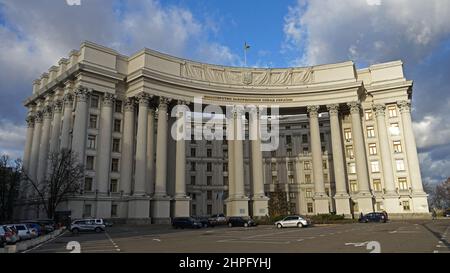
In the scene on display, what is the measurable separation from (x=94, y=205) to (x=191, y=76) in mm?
25800

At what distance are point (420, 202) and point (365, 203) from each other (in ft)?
27.4

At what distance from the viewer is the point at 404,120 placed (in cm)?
6303

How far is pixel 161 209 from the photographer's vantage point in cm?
5519

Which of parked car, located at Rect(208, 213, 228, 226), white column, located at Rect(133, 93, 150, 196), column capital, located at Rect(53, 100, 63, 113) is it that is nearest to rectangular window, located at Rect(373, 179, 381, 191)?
parked car, located at Rect(208, 213, 228, 226)

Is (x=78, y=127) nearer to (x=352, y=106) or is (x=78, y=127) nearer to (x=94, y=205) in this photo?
(x=94, y=205)

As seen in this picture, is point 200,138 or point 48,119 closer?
point 48,119

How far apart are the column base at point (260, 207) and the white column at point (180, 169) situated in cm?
1151

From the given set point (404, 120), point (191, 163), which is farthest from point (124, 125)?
point (404, 120)

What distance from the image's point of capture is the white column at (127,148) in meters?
56.0

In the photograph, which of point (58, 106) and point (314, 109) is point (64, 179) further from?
point (314, 109)

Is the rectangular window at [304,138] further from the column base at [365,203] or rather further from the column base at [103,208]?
the column base at [103,208]

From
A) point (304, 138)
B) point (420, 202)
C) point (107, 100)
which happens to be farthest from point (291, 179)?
point (107, 100)
